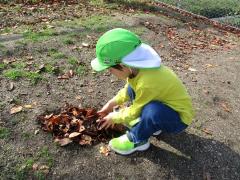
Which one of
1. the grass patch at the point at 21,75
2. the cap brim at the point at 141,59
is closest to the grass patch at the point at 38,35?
the grass patch at the point at 21,75

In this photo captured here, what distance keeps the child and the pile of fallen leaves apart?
230 millimetres

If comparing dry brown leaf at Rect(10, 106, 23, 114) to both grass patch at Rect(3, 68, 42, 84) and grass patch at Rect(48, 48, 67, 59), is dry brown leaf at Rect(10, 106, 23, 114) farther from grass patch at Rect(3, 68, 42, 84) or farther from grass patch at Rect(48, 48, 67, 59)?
grass patch at Rect(48, 48, 67, 59)

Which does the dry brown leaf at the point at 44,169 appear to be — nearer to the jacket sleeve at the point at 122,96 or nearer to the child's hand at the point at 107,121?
the child's hand at the point at 107,121

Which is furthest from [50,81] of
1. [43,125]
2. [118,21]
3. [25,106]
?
[118,21]

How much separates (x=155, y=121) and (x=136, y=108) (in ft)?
0.61

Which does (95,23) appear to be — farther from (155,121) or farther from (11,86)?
(155,121)

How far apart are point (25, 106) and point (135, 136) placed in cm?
124

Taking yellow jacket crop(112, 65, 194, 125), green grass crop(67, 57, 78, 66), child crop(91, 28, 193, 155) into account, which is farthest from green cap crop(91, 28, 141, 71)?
green grass crop(67, 57, 78, 66)

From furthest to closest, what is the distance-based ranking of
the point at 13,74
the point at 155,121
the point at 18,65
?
the point at 18,65 → the point at 13,74 → the point at 155,121

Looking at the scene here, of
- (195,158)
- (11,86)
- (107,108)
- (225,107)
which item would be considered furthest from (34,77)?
(225,107)

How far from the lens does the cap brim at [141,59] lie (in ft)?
9.47

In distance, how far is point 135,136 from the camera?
10.7 ft

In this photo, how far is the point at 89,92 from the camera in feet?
14.1

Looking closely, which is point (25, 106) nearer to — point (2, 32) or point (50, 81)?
point (50, 81)
